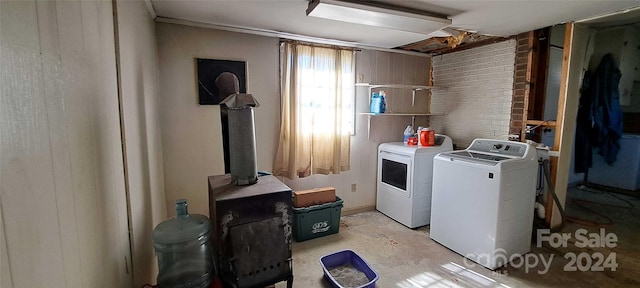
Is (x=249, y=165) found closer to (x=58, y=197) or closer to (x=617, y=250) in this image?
(x=58, y=197)

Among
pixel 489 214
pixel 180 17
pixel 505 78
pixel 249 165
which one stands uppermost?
pixel 180 17

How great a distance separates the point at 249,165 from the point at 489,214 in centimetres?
202

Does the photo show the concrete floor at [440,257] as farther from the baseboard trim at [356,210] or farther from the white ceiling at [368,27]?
the white ceiling at [368,27]

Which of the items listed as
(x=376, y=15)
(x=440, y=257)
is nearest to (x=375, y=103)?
(x=376, y=15)

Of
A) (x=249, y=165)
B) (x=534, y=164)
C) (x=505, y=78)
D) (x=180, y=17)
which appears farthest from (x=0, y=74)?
(x=505, y=78)

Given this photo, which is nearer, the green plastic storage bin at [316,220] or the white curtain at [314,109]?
the green plastic storage bin at [316,220]

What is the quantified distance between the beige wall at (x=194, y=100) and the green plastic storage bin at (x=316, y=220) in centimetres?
89

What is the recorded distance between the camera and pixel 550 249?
8.63 feet

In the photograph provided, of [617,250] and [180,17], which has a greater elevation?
[180,17]

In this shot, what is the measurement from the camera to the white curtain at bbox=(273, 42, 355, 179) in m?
2.99

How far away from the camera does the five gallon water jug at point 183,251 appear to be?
1.41 metres

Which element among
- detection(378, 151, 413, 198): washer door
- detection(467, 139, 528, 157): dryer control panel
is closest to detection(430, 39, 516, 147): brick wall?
detection(467, 139, 528, 157): dryer control panel

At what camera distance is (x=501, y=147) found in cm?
264

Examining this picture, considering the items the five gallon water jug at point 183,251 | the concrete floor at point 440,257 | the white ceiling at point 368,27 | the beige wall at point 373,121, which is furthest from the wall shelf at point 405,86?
the five gallon water jug at point 183,251
